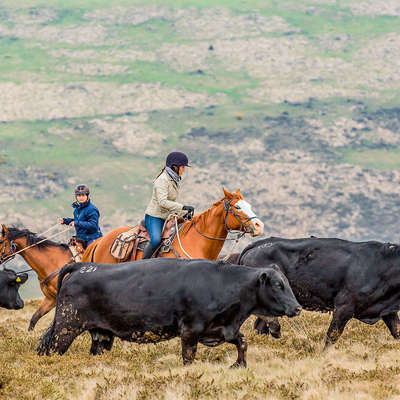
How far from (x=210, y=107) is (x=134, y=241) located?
410 ft

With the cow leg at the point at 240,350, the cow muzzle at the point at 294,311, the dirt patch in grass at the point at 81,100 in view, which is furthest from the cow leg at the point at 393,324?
the dirt patch in grass at the point at 81,100

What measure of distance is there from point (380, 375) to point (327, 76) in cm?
14241

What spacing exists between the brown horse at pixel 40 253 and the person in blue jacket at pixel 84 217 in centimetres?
60

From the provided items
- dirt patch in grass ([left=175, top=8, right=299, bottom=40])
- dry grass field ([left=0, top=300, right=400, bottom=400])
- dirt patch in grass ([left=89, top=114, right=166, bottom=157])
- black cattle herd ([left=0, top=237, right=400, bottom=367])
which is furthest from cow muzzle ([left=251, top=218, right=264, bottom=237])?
dirt patch in grass ([left=175, top=8, right=299, bottom=40])

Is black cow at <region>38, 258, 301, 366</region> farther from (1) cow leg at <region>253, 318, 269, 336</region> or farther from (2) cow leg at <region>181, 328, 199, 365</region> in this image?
(1) cow leg at <region>253, 318, 269, 336</region>

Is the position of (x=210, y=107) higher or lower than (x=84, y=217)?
lower

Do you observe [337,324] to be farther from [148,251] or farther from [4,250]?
[4,250]

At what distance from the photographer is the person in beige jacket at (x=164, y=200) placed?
50.0ft

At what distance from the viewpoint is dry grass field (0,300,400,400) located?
10461mm

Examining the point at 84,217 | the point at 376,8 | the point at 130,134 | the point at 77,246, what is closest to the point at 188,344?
the point at 84,217

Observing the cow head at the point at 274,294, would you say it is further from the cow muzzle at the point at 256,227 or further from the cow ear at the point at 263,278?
the cow muzzle at the point at 256,227

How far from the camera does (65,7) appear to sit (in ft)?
619

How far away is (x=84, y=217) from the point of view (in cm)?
1781

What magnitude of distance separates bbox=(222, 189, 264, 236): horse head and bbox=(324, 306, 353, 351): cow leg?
2.11 m
